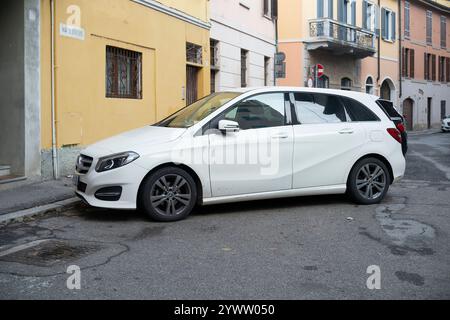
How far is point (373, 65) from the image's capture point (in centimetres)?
3403

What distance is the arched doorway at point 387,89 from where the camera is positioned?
117ft

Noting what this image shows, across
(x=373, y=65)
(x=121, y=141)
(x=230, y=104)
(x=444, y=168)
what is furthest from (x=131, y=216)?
(x=373, y=65)

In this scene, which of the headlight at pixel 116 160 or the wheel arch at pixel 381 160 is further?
the wheel arch at pixel 381 160

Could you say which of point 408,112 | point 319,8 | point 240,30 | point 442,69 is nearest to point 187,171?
point 240,30

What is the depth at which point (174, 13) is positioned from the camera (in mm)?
13789

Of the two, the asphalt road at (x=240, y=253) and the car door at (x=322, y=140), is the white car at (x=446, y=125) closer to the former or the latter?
the asphalt road at (x=240, y=253)

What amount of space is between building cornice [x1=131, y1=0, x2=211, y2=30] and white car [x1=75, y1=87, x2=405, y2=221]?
5.37m

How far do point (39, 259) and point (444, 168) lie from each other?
1045 centimetres

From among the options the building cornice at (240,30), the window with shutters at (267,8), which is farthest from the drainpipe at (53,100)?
the window with shutters at (267,8)

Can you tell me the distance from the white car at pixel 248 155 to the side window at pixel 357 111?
0.6 inches

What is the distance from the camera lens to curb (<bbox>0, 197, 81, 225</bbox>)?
6908 mm

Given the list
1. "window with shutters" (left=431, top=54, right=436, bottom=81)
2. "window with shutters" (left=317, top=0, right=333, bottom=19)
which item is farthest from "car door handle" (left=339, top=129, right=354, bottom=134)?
"window with shutters" (left=431, top=54, right=436, bottom=81)

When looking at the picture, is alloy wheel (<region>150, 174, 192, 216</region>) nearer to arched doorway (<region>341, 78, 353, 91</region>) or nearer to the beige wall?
the beige wall
